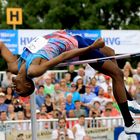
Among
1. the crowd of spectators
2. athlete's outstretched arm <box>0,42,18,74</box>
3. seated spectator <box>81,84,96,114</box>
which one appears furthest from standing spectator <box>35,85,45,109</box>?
athlete's outstretched arm <box>0,42,18,74</box>

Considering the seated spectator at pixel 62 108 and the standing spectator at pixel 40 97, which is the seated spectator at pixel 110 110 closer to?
the seated spectator at pixel 62 108

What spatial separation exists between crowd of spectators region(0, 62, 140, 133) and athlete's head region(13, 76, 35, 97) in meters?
3.75

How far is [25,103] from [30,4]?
17744 mm

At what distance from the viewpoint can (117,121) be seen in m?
13.5

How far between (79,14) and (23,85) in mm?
21756

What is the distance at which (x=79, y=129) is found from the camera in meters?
13.1

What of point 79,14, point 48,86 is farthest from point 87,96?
point 79,14

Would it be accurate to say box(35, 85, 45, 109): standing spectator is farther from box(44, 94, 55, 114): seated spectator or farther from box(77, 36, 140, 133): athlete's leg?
box(77, 36, 140, 133): athlete's leg

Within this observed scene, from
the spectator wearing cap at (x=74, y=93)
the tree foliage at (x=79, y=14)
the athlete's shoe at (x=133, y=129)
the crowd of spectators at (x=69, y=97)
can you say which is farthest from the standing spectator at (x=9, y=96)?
the tree foliage at (x=79, y=14)

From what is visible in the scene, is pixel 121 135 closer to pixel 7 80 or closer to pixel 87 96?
pixel 87 96

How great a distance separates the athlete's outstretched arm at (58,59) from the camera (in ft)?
28.7

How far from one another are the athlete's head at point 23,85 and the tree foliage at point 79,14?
2024cm

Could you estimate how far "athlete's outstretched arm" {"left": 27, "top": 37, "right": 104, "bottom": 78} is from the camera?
875 cm

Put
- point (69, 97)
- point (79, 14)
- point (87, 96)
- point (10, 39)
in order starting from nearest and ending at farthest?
point (69, 97), point (87, 96), point (10, 39), point (79, 14)
